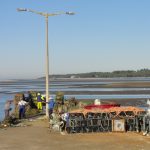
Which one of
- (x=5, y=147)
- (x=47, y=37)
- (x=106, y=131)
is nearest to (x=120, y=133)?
(x=106, y=131)

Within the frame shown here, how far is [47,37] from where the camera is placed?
2977cm

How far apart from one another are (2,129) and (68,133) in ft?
12.5

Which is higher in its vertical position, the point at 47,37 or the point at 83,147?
the point at 47,37

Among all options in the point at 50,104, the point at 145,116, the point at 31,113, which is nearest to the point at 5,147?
the point at 145,116

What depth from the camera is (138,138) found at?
2098 cm

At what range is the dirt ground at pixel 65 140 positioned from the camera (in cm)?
1884

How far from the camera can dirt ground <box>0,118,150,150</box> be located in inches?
742

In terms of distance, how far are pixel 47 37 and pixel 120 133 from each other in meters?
9.57

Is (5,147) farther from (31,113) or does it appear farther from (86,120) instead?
(31,113)

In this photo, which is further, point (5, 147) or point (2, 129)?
point (2, 129)

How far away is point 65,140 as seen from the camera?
68.1 feet


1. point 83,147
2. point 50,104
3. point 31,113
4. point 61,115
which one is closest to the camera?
point 83,147

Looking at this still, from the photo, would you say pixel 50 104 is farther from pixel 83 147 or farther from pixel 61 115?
pixel 83 147

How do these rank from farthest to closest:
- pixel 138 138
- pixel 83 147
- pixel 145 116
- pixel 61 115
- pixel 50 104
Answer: pixel 50 104, pixel 61 115, pixel 145 116, pixel 138 138, pixel 83 147
